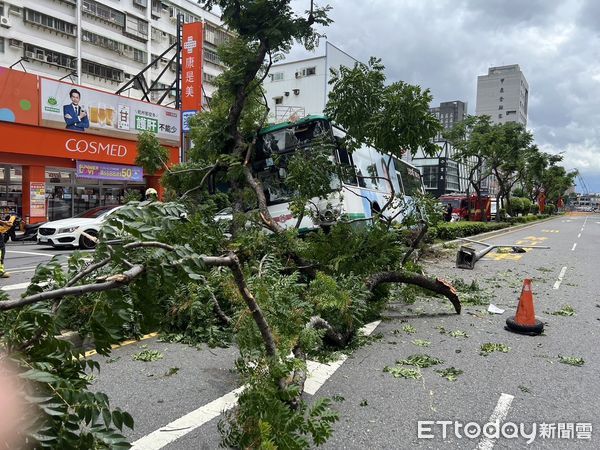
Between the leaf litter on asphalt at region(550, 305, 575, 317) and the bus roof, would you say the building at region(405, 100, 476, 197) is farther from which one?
the leaf litter on asphalt at region(550, 305, 575, 317)

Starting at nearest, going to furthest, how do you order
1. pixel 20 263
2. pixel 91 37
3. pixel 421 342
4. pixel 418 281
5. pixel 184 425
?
pixel 184 425, pixel 421 342, pixel 418 281, pixel 20 263, pixel 91 37

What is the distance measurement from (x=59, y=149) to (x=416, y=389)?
789 inches

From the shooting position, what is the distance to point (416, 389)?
13.8 ft

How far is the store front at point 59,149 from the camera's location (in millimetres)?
18328

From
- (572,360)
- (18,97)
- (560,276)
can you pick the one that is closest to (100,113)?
(18,97)

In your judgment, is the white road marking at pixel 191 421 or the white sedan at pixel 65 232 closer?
the white road marking at pixel 191 421

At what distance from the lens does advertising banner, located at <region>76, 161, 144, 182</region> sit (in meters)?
21.0

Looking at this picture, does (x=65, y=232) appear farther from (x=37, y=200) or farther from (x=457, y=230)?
(x=457, y=230)

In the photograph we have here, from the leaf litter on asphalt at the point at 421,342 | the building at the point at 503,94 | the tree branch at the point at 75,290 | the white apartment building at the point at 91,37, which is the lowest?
the leaf litter on asphalt at the point at 421,342

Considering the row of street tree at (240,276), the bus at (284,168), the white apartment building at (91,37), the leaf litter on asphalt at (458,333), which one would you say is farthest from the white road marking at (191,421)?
the white apartment building at (91,37)

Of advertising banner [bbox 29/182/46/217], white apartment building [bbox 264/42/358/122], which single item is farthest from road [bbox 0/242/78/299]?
white apartment building [bbox 264/42/358/122]

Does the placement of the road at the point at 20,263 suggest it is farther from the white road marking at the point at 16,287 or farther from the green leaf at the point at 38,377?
the green leaf at the point at 38,377

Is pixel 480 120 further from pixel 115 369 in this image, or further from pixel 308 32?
pixel 115 369

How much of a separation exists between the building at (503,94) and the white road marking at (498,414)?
120615 mm
